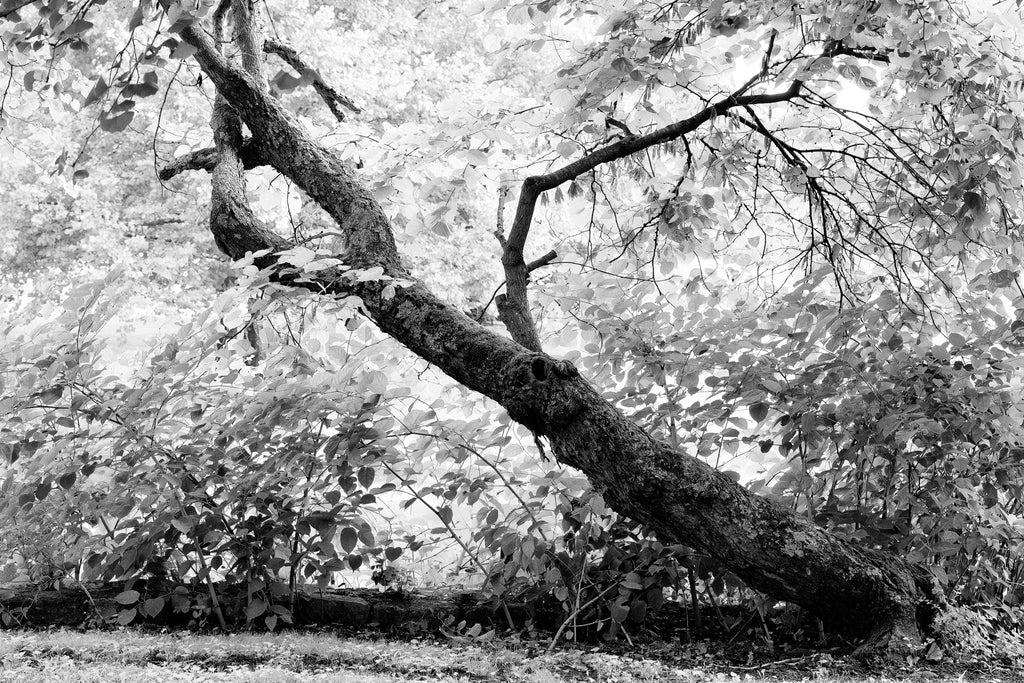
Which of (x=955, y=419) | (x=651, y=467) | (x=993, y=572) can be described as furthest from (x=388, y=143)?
(x=993, y=572)

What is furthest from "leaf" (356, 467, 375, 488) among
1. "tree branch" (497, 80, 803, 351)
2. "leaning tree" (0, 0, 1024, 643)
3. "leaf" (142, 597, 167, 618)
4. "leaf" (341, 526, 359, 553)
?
"leaf" (142, 597, 167, 618)

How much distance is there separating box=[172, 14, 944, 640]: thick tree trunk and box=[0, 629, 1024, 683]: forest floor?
0.23 meters

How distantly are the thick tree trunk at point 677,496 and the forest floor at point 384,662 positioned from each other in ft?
0.76

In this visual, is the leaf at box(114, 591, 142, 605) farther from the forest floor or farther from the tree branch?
the tree branch

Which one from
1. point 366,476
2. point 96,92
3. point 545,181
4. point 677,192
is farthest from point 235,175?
point 677,192

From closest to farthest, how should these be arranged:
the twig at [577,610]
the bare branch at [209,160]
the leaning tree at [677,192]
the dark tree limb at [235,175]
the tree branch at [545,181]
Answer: the leaning tree at [677,192] → the twig at [577,610] → the tree branch at [545,181] → the dark tree limb at [235,175] → the bare branch at [209,160]

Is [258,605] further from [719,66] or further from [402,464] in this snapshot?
[719,66]

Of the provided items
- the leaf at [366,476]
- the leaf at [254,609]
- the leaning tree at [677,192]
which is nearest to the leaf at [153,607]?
the leaf at [254,609]

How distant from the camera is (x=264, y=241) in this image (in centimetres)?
354

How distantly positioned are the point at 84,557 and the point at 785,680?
305 cm

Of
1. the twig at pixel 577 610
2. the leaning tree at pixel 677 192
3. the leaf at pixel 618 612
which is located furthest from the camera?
the leaf at pixel 618 612

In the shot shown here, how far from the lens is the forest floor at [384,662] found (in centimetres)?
263

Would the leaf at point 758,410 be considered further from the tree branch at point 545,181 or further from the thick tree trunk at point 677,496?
the tree branch at point 545,181

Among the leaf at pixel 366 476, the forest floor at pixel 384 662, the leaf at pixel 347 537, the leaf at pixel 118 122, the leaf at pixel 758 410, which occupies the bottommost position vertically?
the forest floor at pixel 384 662
